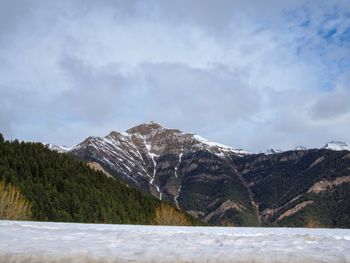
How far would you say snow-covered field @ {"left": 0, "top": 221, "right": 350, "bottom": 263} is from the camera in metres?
4.77

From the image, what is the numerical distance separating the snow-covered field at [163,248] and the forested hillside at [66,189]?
11139 cm

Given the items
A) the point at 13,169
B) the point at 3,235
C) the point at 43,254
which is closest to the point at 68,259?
the point at 43,254

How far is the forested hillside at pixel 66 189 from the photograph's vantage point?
420ft

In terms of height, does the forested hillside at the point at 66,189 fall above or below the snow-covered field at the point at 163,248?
above

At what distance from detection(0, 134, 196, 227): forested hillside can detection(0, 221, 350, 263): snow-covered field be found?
Result: 111387 millimetres

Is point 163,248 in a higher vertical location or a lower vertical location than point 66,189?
lower

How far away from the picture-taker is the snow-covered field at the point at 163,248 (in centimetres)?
477

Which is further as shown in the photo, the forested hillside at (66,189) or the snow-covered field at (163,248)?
the forested hillside at (66,189)

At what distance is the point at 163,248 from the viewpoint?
540 cm

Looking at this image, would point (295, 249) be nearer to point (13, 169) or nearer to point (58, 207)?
point (58, 207)

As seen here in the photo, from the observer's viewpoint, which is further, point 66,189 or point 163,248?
point 66,189

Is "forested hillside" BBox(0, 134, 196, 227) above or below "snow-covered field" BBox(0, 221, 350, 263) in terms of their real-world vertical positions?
above

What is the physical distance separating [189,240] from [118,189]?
164 m

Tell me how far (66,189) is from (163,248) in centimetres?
14693
